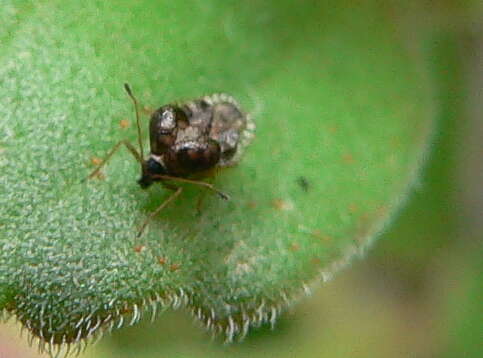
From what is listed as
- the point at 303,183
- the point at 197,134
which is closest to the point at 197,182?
the point at 197,134

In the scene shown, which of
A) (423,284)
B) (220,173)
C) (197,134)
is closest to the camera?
(197,134)

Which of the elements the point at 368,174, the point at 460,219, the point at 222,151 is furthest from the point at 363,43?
the point at 460,219

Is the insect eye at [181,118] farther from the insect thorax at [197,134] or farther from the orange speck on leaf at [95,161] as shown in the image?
the orange speck on leaf at [95,161]

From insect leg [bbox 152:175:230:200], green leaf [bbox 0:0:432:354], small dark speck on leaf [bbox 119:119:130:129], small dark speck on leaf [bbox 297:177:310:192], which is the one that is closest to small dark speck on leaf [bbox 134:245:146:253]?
green leaf [bbox 0:0:432:354]

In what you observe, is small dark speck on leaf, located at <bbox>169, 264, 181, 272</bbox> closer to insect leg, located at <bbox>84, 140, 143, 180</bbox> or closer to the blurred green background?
insect leg, located at <bbox>84, 140, 143, 180</bbox>

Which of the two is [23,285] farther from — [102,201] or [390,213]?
[390,213]

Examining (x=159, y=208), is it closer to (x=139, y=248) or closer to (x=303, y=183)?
(x=139, y=248)
